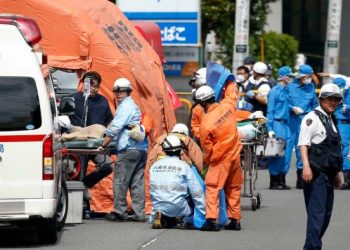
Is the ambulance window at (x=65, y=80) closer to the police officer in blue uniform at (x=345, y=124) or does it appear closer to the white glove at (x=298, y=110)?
the white glove at (x=298, y=110)

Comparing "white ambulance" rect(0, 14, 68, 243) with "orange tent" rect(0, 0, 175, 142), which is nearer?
"white ambulance" rect(0, 14, 68, 243)

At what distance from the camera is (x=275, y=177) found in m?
20.2

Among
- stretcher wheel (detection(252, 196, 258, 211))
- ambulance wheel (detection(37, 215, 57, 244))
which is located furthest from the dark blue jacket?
ambulance wheel (detection(37, 215, 57, 244))

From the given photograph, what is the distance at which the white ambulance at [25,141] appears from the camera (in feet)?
43.2

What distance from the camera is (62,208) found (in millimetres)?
14992

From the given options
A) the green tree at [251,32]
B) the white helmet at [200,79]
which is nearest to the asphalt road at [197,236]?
the white helmet at [200,79]

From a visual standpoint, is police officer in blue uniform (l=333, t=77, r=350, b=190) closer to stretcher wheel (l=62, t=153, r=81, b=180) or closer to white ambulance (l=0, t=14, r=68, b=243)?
stretcher wheel (l=62, t=153, r=81, b=180)

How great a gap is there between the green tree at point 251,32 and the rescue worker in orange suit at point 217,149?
2407 cm

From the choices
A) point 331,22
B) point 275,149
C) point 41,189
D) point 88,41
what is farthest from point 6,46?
point 331,22

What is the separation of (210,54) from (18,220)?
83.0ft

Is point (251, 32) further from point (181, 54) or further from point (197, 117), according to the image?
point (197, 117)

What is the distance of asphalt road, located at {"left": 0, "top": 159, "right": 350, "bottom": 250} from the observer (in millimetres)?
13859

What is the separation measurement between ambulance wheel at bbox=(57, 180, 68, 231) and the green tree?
24.3 metres

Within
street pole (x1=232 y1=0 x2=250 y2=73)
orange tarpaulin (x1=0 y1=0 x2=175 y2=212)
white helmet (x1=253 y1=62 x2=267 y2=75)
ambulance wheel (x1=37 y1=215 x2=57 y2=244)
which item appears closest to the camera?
ambulance wheel (x1=37 y1=215 x2=57 y2=244)
